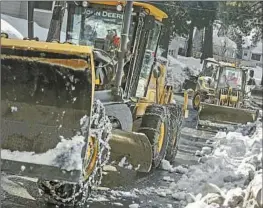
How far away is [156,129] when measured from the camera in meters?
5.12

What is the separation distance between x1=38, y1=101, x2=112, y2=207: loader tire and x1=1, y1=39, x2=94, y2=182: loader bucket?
1.06ft

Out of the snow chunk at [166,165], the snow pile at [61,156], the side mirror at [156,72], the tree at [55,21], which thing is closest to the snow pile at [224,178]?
the snow chunk at [166,165]

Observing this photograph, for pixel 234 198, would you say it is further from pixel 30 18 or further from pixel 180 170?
pixel 180 170


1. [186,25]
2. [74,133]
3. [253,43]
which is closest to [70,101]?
[74,133]

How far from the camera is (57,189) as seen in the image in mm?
3607

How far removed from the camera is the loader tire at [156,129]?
508cm

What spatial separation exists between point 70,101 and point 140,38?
1.77 metres

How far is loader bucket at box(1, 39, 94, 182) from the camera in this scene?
301 cm

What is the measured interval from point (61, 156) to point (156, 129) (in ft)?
7.06

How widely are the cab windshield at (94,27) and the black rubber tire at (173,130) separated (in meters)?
1.60

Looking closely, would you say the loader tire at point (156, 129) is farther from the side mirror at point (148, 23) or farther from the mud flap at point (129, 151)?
the side mirror at point (148, 23)

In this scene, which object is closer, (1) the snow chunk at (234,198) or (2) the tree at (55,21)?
(1) the snow chunk at (234,198)

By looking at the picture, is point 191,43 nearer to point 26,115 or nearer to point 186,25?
point 186,25

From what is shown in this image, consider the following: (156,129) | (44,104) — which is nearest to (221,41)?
(44,104)
